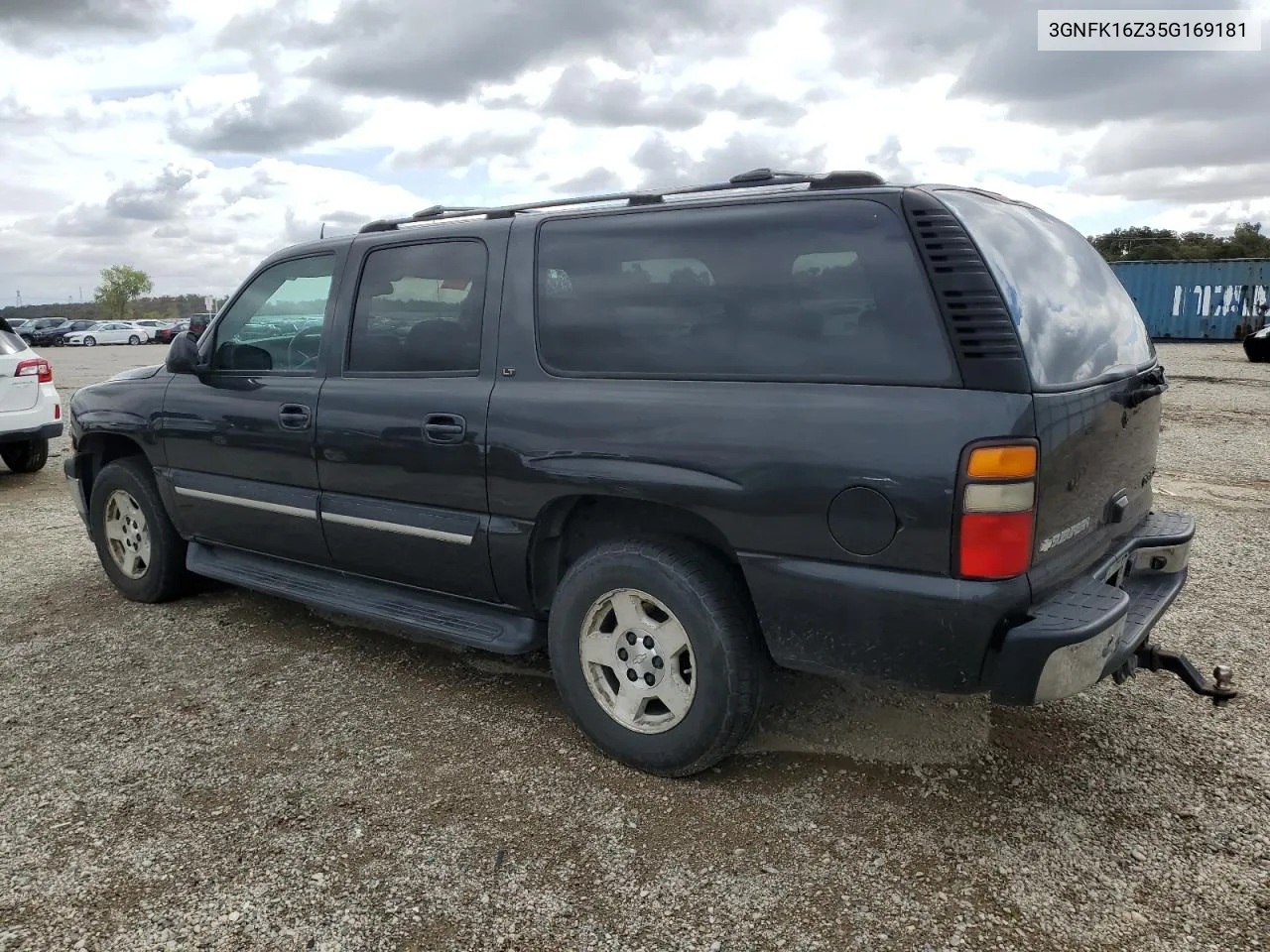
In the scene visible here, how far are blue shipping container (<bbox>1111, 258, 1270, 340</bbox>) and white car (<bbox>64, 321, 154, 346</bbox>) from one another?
139 ft

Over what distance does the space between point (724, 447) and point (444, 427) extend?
3.73ft

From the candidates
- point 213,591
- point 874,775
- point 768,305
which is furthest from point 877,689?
point 213,591

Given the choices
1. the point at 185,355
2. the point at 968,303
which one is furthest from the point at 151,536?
the point at 968,303

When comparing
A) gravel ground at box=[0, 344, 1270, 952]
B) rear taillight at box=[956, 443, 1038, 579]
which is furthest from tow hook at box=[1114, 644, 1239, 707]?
rear taillight at box=[956, 443, 1038, 579]

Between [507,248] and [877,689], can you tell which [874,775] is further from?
[507,248]

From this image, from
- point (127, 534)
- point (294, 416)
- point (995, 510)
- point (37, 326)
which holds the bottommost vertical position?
point (127, 534)

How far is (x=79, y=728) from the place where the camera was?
11.4 ft

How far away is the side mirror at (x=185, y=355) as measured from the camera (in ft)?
13.9

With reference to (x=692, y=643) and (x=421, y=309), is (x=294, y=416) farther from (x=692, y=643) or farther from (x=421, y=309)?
(x=692, y=643)

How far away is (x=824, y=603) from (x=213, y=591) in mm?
3693

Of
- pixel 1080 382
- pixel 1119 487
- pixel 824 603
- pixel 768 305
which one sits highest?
pixel 768 305

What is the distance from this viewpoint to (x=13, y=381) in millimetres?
8047

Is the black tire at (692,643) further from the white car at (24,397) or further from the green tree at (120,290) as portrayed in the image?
the green tree at (120,290)

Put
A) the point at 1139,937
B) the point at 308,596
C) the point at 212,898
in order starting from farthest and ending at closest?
1. the point at 308,596
2. the point at 212,898
3. the point at 1139,937
